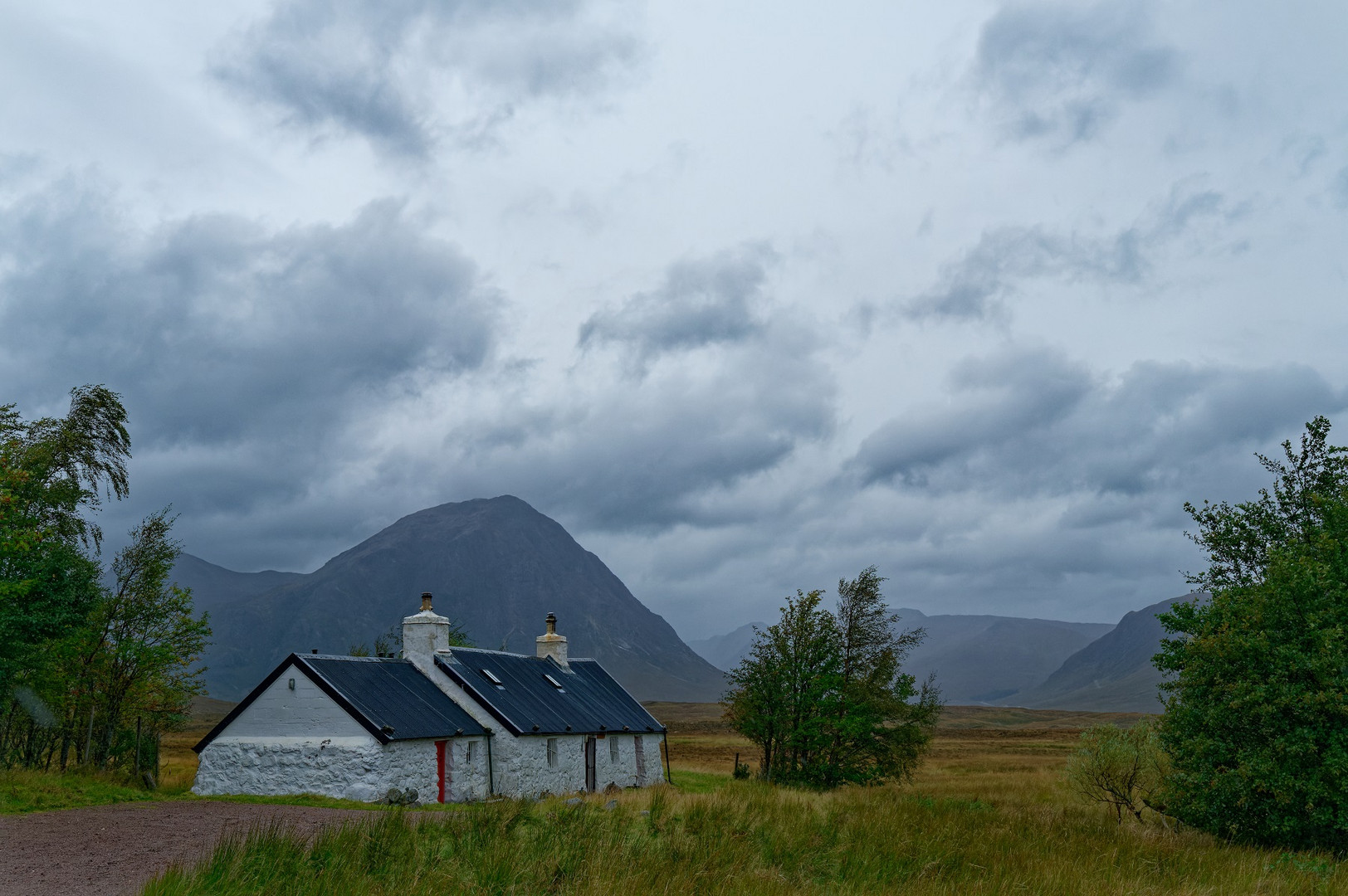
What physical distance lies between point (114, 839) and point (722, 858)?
42.6 feet

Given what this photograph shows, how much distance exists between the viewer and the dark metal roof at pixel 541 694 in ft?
111

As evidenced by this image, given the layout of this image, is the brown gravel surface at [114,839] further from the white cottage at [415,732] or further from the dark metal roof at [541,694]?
the dark metal roof at [541,694]

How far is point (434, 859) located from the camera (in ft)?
41.6

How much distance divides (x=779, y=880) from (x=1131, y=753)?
975 inches

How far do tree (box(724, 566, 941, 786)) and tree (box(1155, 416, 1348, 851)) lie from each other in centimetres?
1606

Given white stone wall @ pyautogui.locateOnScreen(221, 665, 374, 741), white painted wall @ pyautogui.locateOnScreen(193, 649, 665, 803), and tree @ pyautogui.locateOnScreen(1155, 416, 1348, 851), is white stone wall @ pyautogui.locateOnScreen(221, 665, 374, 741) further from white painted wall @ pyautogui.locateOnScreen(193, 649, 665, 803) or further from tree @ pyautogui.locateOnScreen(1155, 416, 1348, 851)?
tree @ pyautogui.locateOnScreen(1155, 416, 1348, 851)

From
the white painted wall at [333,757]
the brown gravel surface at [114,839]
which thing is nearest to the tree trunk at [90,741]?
the white painted wall at [333,757]

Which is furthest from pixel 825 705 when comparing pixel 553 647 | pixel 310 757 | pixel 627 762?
pixel 310 757

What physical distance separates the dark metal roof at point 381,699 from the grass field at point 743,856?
11.0 meters

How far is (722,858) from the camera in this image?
13484 mm

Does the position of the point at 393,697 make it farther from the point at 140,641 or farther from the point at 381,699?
the point at 140,641

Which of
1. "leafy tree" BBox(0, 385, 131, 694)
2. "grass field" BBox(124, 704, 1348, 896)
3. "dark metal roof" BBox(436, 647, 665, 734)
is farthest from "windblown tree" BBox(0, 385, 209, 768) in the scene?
"grass field" BBox(124, 704, 1348, 896)

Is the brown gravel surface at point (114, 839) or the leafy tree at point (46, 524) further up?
the leafy tree at point (46, 524)

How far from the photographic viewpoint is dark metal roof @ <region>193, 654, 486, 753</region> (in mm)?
28767
